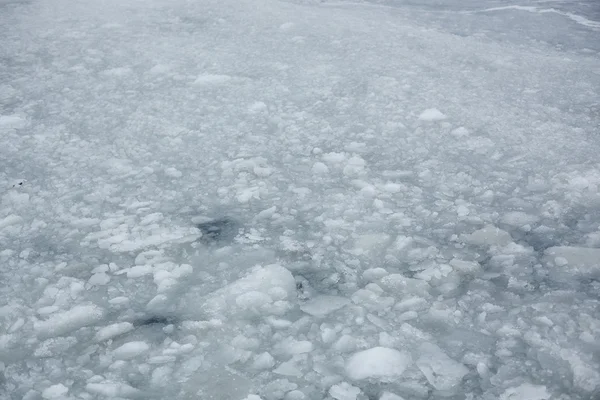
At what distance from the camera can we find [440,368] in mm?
1517

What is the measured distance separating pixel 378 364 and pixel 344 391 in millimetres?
153

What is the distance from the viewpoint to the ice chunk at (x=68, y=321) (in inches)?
65.1

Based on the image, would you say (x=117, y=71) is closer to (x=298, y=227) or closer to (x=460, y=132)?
(x=298, y=227)

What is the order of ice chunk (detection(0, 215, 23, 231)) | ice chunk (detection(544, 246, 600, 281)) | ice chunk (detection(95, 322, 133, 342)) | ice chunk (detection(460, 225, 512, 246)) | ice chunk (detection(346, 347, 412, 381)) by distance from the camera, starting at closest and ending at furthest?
1. ice chunk (detection(346, 347, 412, 381))
2. ice chunk (detection(95, 322, 133, 342))
3. ice chunk (detection(544, 246, 600, 281))
4. ice chunk (detection(460, 225, 512, 246))
5. ice chunk (detection(0, 215, 23, 231))

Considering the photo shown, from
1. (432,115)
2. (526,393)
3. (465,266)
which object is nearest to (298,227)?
(465,266)

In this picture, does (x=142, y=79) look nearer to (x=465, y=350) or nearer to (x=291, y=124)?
(x=291, y=124)

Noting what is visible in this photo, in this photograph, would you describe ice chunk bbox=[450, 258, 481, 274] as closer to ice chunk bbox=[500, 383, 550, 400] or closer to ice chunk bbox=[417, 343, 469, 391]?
ice chunk bbox=[417, 343, 469, 391]

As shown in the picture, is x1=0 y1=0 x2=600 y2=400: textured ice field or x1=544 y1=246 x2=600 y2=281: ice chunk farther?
x1=544 y1=246 x2=600 y2=281: ice chunk

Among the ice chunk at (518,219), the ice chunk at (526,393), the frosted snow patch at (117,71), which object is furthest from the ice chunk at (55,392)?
the frosted snow patch at (117,71)

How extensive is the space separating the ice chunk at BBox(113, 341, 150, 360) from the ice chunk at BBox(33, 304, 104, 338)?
0.18 meters

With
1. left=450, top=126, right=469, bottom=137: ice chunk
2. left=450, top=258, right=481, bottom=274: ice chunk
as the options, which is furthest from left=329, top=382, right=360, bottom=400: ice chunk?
left=450, top=126, right=469, bottom=137: ice chunk

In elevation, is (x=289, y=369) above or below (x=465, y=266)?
below

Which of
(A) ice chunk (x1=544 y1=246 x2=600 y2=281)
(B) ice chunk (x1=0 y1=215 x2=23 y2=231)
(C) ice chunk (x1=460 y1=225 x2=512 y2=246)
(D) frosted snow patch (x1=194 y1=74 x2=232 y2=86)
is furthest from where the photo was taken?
(D) frosted snow patch (x1=194 y1=74 x2=232 y2=86)

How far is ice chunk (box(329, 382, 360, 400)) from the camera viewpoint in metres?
1.44
